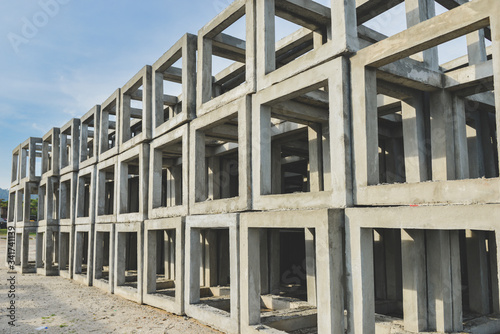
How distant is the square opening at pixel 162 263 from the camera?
1306 cm

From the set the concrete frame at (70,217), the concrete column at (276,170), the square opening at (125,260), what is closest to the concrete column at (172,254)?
the square opening at (125,260)

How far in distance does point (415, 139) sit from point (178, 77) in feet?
28.7

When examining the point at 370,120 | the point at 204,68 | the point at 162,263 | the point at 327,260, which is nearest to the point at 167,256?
the point at 162,263

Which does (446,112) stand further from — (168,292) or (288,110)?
(168,292)

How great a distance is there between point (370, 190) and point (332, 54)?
2.58 meters

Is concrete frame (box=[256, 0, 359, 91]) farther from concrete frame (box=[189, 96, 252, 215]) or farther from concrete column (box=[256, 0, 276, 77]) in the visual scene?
concrete frame (box=[189, 96, 252, 215])

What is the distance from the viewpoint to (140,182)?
1402 centimetres

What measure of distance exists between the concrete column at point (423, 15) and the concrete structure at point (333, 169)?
4cm

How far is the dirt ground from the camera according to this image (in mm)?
9828

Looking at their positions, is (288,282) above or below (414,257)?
below

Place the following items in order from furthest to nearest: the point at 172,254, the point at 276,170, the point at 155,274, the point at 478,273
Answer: the point at 172,254 < the point at 276,170 < the point at 155,274 < the point at 478,273

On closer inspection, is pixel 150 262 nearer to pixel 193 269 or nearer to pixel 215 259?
pixel 193 269

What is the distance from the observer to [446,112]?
8703 mm

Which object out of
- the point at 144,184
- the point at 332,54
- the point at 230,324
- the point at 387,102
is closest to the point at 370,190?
the point at 332,54
